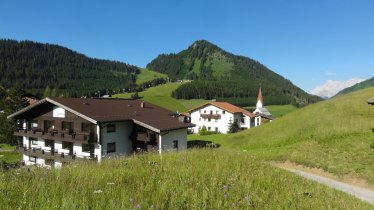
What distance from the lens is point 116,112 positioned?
135 ft

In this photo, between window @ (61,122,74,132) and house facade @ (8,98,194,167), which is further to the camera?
window @ (61,122,74,132)

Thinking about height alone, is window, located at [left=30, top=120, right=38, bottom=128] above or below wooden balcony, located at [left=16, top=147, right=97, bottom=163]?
above

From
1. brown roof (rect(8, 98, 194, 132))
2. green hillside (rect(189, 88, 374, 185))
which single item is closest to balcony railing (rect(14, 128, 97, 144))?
brown roof (rect(8, 98, 194, 132))

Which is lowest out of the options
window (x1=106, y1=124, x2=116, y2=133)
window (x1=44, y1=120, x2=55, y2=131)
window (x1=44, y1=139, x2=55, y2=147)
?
window (x1=44, y1=139, x2=55, y2=147)

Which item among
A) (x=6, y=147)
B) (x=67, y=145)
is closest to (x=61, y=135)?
(x=67, y=145)

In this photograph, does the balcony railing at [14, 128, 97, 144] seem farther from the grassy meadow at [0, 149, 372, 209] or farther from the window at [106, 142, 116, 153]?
the grassy meadow at [0, 149, 372, 209]

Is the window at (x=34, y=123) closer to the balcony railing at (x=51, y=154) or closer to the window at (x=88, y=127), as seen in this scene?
the balcony railing at (x=51, y=154)

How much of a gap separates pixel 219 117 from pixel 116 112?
6357 centimetres

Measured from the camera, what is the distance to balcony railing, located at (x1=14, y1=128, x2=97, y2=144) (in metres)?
36.6

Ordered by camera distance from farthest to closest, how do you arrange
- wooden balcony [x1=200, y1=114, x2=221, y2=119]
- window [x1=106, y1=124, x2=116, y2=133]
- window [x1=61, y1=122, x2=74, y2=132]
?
wooden balcony [x1=200, y1=114, x2=221, y2=119] → window [x1=61, y1=122, x2=74, y2=132] → window [x1=106, y1=124, x2=116, y2=133]

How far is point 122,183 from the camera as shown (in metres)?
6.46

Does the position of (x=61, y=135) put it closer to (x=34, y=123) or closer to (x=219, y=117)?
(x=34, y=123)

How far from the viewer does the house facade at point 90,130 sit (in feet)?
123

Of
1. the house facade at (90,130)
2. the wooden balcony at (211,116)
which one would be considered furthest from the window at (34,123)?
the wooden balcony at (211,116)
